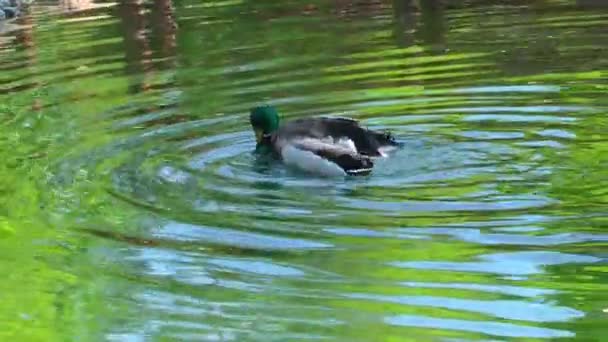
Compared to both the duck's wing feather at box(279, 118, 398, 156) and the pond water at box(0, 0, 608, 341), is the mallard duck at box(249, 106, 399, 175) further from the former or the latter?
the pond water at box(0, 0, 608, 341)

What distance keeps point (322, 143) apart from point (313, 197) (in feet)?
2.57

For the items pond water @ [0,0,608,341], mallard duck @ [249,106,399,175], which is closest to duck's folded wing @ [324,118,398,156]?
mallard duck @ [249,106,399,175]

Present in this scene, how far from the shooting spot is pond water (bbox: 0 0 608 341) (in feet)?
24.6

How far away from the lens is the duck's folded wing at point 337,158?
1007 centimetres

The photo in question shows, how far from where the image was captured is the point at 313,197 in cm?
960

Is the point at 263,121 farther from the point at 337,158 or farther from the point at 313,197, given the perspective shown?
the point at 313,197

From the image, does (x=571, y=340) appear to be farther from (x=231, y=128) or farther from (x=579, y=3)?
(x=579, y=3)

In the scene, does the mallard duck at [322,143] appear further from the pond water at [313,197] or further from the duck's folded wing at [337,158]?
the pond water at [313,197]

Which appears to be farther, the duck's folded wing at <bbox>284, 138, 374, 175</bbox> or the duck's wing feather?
the duck's wing feather

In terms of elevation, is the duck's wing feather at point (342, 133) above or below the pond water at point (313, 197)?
above

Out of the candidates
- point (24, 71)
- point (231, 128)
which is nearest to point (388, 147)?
point (231, 128)

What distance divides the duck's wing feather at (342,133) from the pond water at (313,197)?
0.74ft

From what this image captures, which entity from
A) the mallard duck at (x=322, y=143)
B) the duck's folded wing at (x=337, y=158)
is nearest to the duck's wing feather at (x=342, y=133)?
the mallard duck at (x=322, y=143)

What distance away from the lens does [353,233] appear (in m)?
8.73
